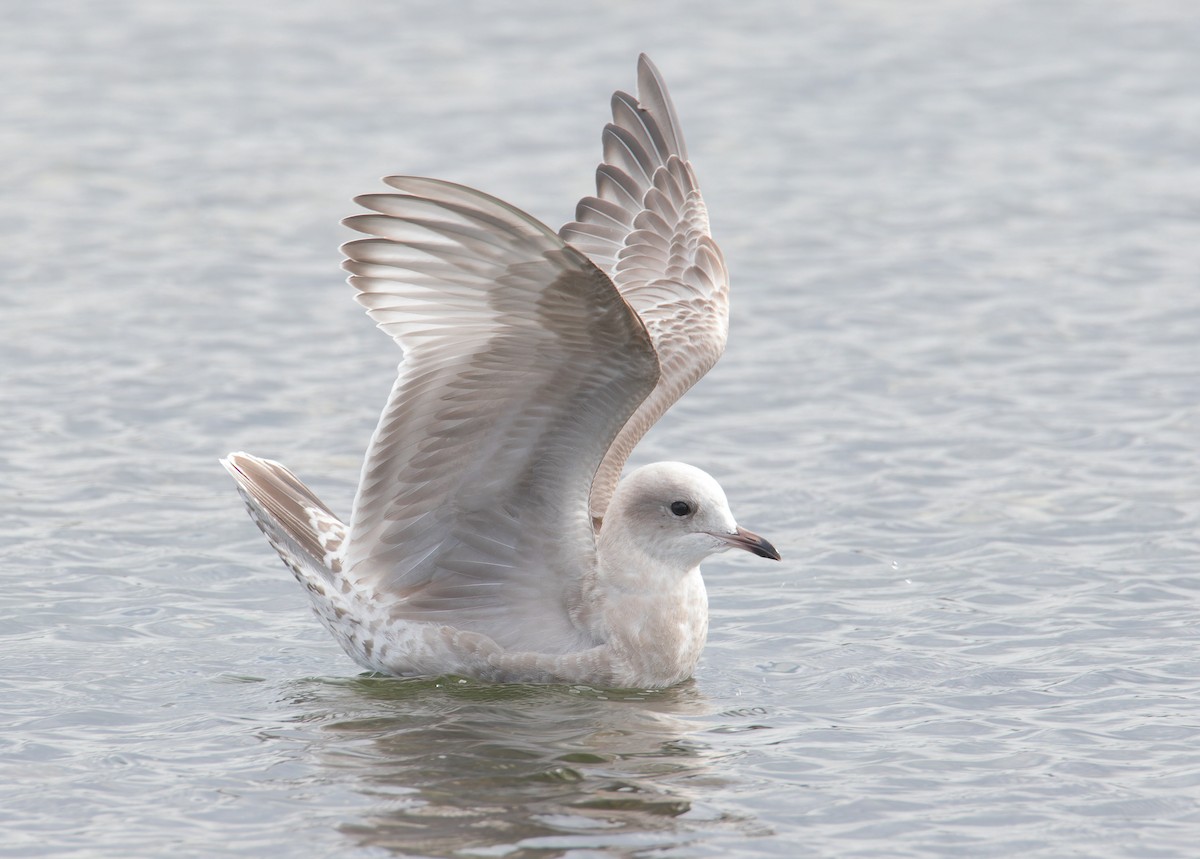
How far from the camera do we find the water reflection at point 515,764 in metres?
6.66

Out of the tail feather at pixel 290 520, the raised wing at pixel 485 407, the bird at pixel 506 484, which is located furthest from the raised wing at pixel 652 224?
the tail feather at pixel 290 520

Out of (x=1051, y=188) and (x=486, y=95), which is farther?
(x=486, y=95)

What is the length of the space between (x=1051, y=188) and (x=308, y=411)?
20.4ft

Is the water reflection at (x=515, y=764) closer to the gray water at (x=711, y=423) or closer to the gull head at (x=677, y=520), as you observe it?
the gray water at (x=711, y=423)

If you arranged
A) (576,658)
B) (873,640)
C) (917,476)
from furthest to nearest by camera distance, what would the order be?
(917,476) → (873,640) → (576,658)

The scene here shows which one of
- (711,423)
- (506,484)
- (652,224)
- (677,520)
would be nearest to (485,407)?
(506,484)

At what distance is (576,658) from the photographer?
8125mm

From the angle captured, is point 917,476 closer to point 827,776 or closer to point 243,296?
point 827,776

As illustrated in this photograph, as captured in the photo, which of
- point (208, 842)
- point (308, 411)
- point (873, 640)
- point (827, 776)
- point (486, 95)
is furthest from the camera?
point (486, 95)

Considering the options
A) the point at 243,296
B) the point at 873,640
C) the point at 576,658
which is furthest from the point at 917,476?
the point at 243,296

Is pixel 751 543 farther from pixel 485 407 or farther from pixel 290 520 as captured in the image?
pixel 290 520

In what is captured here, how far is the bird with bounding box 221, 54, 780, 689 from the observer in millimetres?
7098

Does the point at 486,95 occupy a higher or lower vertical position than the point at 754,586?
higher

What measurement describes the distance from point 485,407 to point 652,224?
2.61 metres
